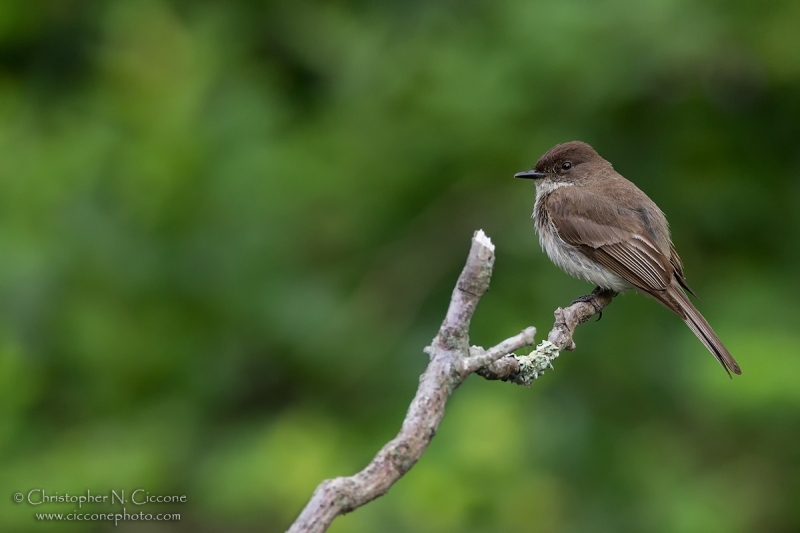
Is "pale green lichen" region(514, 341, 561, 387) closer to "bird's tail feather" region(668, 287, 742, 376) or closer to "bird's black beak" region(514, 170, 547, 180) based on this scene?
"bird's tail feather" region(668, 287, 742, 376)

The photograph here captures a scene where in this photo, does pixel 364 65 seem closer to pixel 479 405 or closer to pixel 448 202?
pixel 448 202

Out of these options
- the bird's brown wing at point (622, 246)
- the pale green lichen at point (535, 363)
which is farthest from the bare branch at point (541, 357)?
the bird's brown wing at point (622, 246)

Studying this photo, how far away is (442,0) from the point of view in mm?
6844

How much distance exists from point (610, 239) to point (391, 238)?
1733 mm

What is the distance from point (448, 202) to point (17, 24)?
3.71 m

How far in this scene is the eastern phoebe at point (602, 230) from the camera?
191 inches

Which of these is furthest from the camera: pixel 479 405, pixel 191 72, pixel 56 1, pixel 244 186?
pixel 56 1

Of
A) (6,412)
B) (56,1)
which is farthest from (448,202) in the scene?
(56,1)

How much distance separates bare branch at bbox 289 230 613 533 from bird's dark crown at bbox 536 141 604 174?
296 cm

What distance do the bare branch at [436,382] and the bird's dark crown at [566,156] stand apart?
9.71 feet

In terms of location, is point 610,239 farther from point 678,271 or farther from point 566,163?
point 566,163

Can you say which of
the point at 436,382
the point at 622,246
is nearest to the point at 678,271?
the point at 622,246

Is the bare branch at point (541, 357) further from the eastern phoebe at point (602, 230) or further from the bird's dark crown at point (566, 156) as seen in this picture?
the bird's dark crown at point (566, 156)

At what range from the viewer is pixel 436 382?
1901 millimetres
